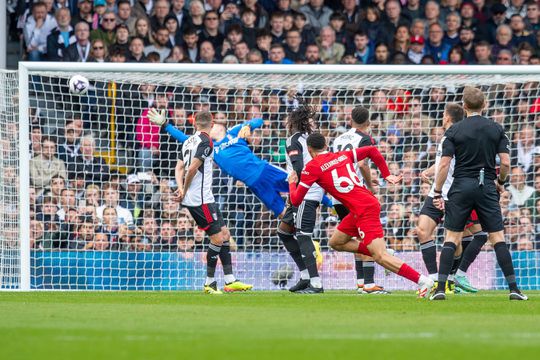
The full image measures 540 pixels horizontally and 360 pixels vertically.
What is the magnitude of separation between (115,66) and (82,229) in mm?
2611

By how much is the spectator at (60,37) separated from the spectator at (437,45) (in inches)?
250

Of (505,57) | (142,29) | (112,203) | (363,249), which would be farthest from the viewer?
(505,57)

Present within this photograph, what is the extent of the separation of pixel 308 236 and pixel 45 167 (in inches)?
176

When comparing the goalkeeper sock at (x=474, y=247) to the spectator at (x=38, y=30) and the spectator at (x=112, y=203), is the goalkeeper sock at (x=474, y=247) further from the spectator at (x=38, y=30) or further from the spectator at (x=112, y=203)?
the spectator at (x=38, y=30)

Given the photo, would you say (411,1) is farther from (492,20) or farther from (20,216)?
(20,216)

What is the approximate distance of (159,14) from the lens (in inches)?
764

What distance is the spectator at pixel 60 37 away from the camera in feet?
61.5

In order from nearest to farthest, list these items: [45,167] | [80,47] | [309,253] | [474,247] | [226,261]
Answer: [309,253] → [474,247] → [226,261] → [45,167] → [80,47]

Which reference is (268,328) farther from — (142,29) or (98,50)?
(142,29)

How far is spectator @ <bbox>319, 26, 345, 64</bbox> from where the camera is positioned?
64.3 feet

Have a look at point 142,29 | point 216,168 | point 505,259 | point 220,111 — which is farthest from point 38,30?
point 505,259

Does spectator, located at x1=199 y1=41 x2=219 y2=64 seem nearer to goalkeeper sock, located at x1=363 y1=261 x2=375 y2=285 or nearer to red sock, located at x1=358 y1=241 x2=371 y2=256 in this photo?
goalkeeper sock, located at x1=363 y1=261 x2=375 y2=285

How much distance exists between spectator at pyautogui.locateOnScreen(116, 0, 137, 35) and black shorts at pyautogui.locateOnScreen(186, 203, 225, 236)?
20.1 feet

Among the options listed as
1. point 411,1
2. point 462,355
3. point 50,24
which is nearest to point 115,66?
point 50,24
